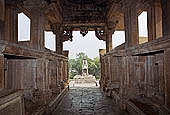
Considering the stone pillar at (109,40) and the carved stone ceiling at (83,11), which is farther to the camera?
the stone pillar at (109,40)

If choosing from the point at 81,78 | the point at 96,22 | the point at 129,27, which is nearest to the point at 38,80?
the point at 129,27

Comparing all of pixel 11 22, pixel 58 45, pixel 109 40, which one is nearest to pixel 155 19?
pixel 109 40

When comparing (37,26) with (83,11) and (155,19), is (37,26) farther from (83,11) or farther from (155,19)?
(83,11)

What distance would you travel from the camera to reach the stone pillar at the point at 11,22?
8.79m

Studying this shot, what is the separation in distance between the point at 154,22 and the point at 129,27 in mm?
2573

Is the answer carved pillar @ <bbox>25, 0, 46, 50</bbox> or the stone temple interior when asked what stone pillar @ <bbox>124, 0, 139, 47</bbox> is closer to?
the stone temple interior

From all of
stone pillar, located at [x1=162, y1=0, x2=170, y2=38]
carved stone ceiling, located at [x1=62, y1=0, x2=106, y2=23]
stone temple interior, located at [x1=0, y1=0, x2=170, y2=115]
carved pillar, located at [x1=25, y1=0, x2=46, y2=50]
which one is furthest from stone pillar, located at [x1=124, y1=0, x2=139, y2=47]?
carved stone ceiling, located at [x1=62, y1=0, x2=106, y2=23]

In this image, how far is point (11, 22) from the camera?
909cm

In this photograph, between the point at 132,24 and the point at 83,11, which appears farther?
the point at 83,11

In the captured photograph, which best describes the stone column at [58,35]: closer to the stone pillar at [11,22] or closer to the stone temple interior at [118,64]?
the stone temple interior at [118,64]

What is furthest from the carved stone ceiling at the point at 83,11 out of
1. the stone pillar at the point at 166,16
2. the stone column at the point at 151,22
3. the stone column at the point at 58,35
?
the stone pillar at the point at 166,16

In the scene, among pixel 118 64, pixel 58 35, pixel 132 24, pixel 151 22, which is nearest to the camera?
pixel 132 24

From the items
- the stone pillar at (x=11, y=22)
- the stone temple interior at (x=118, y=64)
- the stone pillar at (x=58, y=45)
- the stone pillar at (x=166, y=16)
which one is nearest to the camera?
the stone temple interior at (x=118, y=64)

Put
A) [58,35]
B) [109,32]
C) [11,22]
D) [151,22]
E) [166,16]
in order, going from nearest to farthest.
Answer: [166,16], [11,22], [151,22], [58,35], [109,32]
